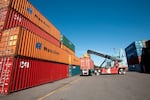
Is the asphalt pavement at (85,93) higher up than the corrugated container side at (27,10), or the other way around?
the corrugated container side at (27,10)

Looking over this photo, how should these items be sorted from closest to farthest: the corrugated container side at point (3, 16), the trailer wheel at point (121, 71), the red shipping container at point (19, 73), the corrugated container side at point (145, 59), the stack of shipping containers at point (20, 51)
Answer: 1. the red shipping container at point (19, 73)
2. the stack of shipping containers at point (20, 51)
3. the corrugated container side at point (3, 16)
4. the trailer wheel at point (121, 71)
5. the corrugated container side at point (145, 59)

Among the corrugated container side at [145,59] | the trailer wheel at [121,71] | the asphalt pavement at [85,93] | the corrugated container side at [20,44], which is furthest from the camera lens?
the corrugated container side at [145,59]

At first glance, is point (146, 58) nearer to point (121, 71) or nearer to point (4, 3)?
point (121, 71)

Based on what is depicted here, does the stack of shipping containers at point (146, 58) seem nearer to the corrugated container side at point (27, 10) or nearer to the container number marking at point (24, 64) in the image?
the corrugated container side at point (27, 10)

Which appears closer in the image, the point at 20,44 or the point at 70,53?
the point at 20,44

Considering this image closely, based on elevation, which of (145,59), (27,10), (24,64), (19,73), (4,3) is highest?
(27,10)

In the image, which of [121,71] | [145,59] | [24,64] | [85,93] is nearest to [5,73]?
[24,64]

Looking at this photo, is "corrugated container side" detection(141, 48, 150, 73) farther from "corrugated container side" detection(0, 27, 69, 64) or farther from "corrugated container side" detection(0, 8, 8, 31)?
"corrugated container side" detection(0, 8, 8, 31)

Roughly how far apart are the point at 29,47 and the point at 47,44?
3588 millimetres

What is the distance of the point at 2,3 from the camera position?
9805 millimetres

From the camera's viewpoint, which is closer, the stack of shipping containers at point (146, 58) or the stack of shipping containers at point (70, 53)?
the stack of shipping containers at point (70, 53)

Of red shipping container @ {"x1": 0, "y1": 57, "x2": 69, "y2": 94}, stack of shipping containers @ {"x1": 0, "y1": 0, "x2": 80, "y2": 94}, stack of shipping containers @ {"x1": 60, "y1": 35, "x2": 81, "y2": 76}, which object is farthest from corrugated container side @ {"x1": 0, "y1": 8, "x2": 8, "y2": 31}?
stack of shipping containers @ {"x1": 60, "y1": 35, "x2": 81, "y2": 76}

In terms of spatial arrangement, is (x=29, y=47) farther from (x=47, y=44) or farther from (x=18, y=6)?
(x=18, y=6)

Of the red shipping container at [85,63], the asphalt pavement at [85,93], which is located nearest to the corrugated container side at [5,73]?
the asphalt pavement at [85,93]
